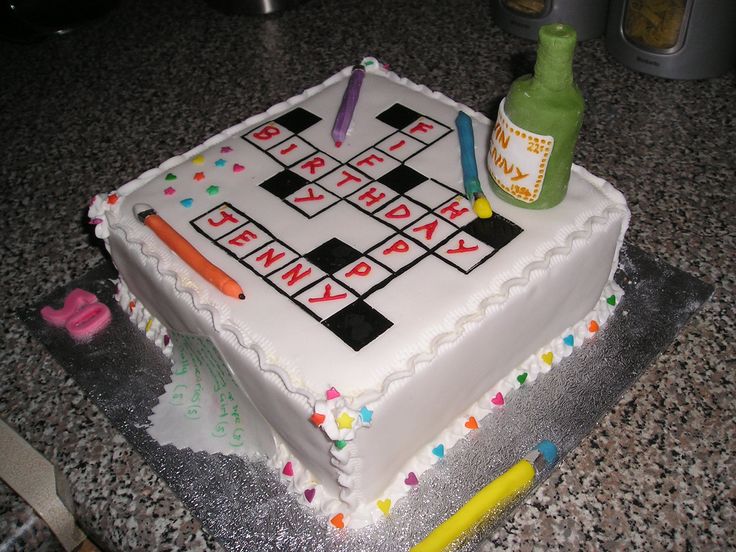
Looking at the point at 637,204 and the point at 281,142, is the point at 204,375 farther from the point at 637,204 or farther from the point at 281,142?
the point at 637,204

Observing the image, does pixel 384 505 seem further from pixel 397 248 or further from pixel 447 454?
pixel 397 248

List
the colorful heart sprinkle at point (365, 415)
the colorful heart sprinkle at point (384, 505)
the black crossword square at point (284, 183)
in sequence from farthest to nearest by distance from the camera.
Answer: the black crossword square at point (284, 183) → the colorful heart sprinkle at point (384, 505) → the colorful heart sprinkle at point (365, 415)

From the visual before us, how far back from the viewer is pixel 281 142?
93 cm

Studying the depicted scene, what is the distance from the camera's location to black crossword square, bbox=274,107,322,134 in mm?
952

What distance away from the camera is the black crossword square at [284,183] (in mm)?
861

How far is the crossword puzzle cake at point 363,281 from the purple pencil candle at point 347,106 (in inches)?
0.6

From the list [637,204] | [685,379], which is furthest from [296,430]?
[637,204]

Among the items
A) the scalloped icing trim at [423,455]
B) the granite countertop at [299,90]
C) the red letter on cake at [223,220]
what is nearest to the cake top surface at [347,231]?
the red letter on cake at [223,220]

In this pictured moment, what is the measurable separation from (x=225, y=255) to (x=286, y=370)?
17 centimetres

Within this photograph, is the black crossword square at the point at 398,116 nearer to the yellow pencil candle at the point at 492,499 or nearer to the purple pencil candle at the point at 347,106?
the purple pencil candle at the point at 347,106

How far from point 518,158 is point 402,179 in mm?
162

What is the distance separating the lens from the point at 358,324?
707 millimetres

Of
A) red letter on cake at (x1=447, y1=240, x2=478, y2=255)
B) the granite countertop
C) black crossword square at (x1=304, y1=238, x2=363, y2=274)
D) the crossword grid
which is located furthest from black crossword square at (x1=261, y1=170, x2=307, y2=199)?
the granite countertop

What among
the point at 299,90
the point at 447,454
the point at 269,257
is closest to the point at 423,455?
the point at 447,454
